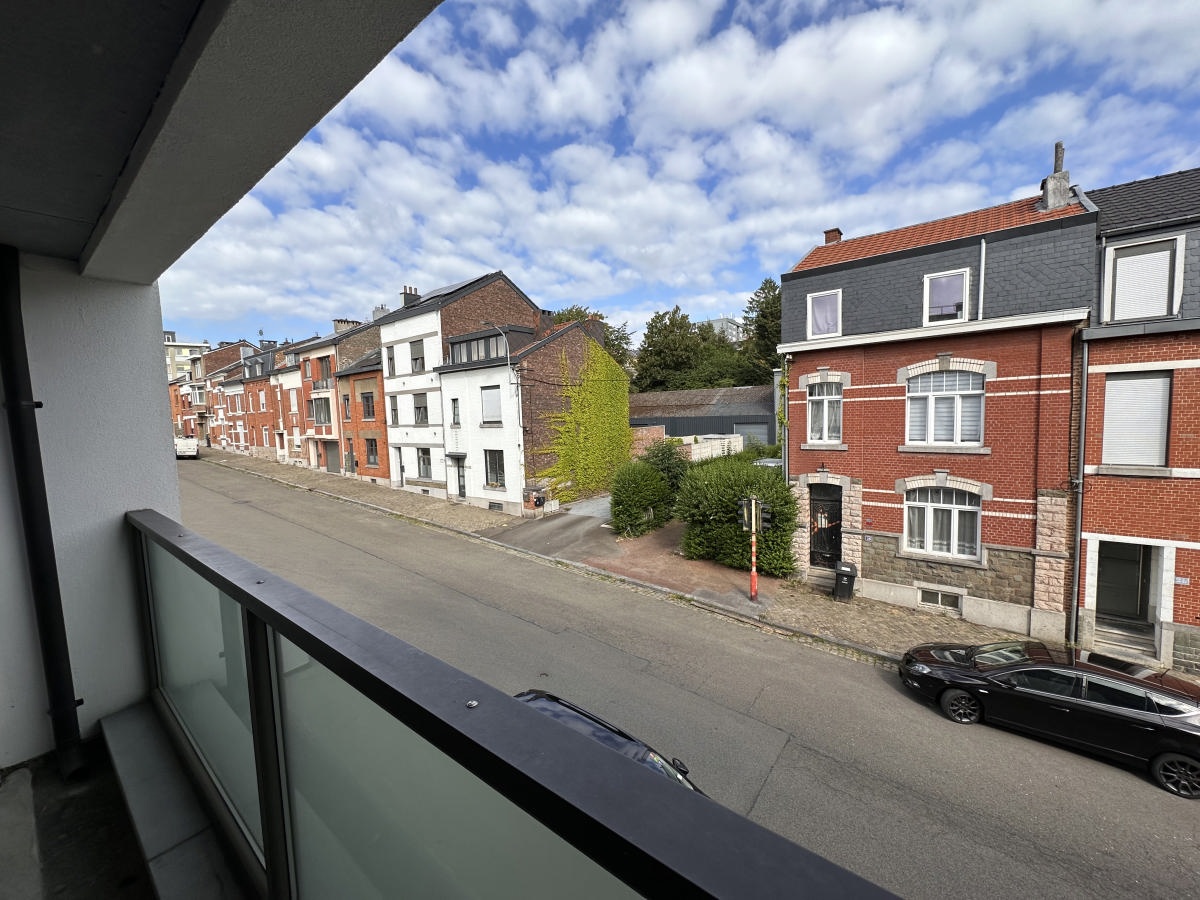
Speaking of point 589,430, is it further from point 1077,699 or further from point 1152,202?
point 1077,699

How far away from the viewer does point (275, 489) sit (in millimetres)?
24141

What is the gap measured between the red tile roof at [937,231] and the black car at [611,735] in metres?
12.0

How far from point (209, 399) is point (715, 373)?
4400cm

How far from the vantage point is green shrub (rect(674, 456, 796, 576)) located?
13664 millimetres

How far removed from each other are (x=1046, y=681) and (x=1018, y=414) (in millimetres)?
5900

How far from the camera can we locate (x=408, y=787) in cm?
120

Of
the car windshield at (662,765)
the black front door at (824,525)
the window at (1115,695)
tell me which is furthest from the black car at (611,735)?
the black front door at (824,525)

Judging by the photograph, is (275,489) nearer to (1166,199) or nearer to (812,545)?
(812,545)

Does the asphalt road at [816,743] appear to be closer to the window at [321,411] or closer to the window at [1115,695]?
the window at [1115,695]

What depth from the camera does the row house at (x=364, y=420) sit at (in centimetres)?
2533

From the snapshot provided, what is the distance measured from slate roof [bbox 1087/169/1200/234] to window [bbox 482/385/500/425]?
17164 mm

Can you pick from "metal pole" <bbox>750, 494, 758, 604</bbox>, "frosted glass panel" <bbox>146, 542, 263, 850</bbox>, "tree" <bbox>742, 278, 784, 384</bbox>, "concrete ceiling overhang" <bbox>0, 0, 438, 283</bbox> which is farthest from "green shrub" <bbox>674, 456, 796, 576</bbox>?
"tree" <bbox>742, 278, 784, 384</bbox>

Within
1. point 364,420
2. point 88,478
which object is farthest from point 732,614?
A: point 364,420

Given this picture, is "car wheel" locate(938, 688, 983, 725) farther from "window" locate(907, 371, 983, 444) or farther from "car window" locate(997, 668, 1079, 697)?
"window" locate(907, 371, 983, 444)
